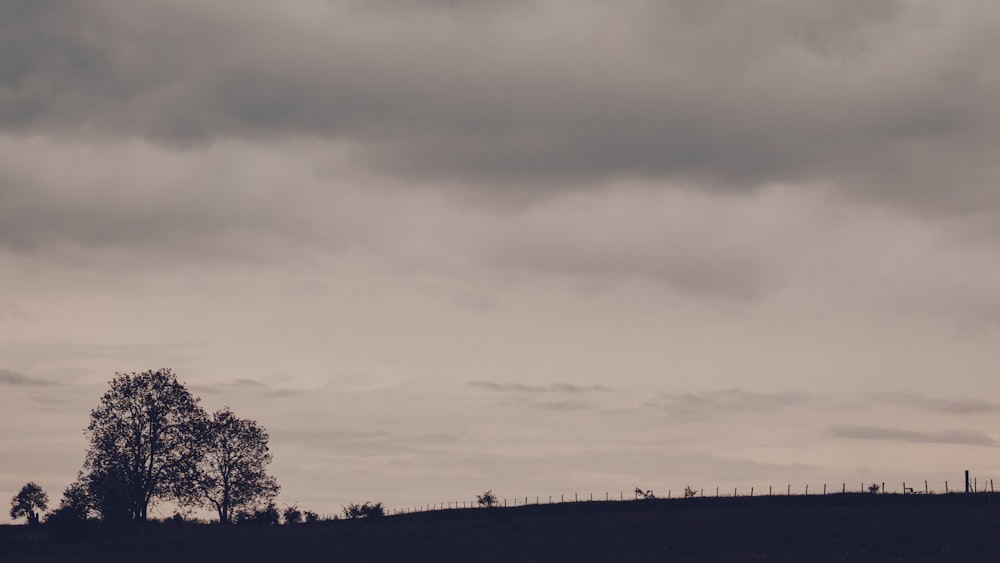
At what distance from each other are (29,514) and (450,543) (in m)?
111

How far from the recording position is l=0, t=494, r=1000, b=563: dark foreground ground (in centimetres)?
6800

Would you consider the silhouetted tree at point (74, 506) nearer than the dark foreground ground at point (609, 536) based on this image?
No

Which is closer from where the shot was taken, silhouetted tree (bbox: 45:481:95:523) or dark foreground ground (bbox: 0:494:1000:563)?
dark foreground ground (bbox: 0:494:1000:563)

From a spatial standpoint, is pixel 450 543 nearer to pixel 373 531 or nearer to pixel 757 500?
pixel 373 531

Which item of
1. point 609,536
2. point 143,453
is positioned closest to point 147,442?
point 143,453

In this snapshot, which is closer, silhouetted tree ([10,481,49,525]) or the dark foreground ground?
the dark foreground ground

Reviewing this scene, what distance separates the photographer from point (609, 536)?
8031 centimetres

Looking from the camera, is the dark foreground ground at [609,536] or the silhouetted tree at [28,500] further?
the silhouetted tree at [28,500]

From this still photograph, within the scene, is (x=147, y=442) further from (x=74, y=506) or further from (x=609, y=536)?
(x=609, y=536)

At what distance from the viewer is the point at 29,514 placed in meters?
170

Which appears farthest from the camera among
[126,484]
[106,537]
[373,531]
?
[126,484]

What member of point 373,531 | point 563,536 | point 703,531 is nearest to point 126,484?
point 373,531

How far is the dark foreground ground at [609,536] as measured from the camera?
68000mm

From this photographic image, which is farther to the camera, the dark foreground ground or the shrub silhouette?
the shrub silhouette
